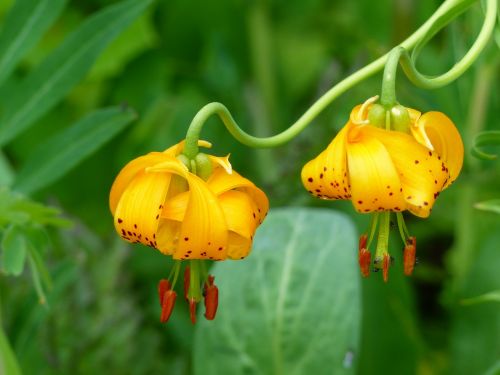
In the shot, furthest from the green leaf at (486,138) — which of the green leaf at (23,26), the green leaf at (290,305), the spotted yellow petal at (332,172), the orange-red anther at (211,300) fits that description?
the green leaf at (23,26)

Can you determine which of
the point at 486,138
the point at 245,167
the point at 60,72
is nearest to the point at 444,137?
the point at 486,138

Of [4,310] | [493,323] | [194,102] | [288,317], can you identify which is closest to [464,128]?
[493,323]

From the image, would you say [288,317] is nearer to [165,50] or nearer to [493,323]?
[493,323]

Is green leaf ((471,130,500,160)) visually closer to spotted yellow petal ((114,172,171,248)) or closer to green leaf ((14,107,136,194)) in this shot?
spotted yellow petal ((114,172,171,248))

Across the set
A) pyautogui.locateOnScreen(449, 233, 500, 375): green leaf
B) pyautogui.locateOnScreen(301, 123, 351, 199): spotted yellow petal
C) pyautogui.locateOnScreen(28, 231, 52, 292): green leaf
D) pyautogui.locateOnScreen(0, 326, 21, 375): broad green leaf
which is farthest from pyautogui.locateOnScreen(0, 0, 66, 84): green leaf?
pyautogui.locateOnScreen(449, 233, 500, 375): green leaf

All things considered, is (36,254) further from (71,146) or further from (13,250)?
(71,146)
